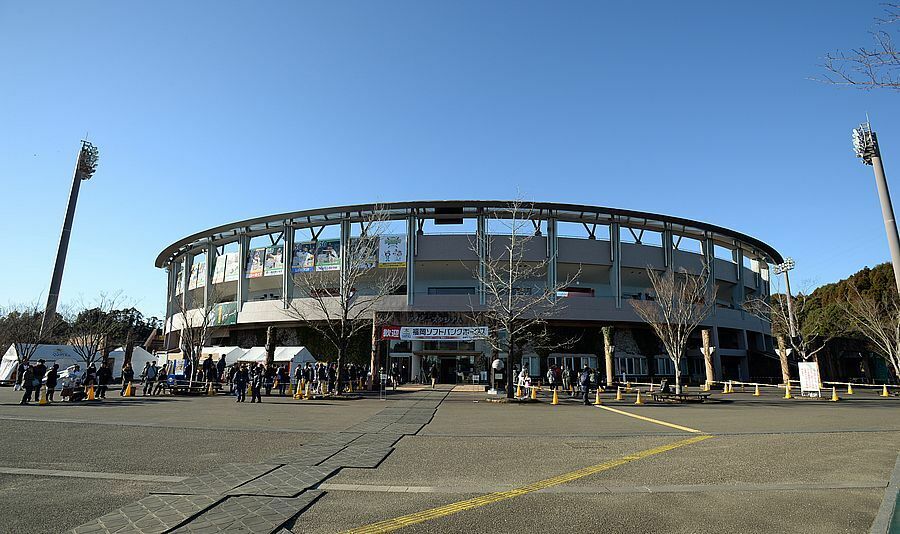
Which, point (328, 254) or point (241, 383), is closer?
point (241, 383)

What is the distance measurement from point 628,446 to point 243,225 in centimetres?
4890

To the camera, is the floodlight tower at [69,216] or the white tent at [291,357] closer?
the white tent at [291,357]

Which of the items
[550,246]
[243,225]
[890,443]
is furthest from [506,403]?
[243,225]

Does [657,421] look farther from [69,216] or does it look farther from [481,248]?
[69,216]

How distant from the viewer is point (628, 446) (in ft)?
34.0

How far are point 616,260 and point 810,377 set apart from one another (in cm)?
2243

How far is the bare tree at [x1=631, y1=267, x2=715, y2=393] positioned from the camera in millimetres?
33531

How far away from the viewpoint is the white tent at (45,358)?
3506 cm

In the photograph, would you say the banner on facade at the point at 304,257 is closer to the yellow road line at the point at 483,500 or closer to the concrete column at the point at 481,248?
the concrete column at the point at 481,248

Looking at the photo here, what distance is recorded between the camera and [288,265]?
157ft

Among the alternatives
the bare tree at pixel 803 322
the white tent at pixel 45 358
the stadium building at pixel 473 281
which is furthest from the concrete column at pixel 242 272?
the bare tree at pixel 803 322

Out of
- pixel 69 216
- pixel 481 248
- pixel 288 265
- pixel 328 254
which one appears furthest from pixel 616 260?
pixel 69 216

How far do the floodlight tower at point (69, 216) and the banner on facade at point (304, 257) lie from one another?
2251 centimetres

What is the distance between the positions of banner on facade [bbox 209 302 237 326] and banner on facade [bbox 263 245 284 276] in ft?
16.4
